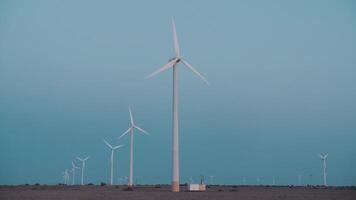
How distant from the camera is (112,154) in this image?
449ft

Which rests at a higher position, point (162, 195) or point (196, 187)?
Result: point (196, 187)

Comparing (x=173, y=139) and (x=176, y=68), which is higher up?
(x=176, y=68)

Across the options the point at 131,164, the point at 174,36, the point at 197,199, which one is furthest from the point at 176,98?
the point at 131,164

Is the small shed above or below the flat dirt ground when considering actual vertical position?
above

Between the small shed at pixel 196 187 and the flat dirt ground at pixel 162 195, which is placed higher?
the small shed at pixel 196 187

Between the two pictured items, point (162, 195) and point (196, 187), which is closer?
point (162, 195)

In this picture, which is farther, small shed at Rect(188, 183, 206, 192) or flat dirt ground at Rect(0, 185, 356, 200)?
small shed at Rect(188, 183, 206, 192)

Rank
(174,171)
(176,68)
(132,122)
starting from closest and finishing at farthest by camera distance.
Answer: (174,171) → (176,68) → (132,122)

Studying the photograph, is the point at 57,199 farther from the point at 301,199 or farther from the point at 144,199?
the point at 301,199

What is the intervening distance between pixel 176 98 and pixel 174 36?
1010 cm

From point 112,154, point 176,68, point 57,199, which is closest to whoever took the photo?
point 57,199

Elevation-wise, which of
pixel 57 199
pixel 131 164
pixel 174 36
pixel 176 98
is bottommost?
pixel 57 199

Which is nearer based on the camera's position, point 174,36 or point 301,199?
point 301,199

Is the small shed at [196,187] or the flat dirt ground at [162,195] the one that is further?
the small shed at [196,187]
